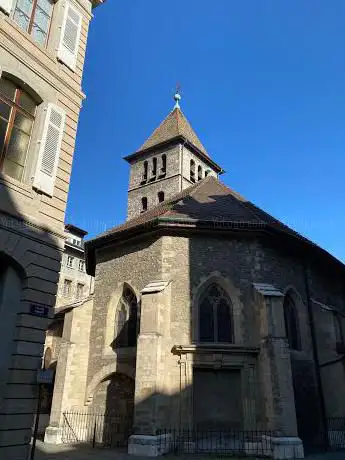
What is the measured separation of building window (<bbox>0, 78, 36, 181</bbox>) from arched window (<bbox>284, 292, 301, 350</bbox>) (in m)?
10.6

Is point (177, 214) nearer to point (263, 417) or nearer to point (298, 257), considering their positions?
point (298, 257)

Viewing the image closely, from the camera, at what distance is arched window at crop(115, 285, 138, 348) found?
13984mm

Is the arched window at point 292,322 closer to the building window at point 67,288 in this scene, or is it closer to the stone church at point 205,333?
the stone church at point 205,333

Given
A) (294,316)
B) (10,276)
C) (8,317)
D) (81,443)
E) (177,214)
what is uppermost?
(177,214)

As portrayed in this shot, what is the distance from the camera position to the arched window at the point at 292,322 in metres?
14.2

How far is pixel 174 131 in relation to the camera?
30.4 metres

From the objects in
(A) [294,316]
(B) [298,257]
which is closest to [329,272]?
(B) [298,257]

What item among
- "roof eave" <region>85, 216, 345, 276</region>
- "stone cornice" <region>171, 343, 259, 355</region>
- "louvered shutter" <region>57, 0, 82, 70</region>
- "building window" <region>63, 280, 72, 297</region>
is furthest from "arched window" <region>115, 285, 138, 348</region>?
"building window" <region>63, 280, 72, 297</region>

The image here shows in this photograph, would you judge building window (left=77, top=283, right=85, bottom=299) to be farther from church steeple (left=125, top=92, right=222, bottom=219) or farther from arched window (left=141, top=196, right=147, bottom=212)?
arched window (left=141, top=196, right=147, bottom=212)

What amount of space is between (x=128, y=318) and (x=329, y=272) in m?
9.43

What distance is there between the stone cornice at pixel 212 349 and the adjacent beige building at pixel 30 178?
562 centimetres

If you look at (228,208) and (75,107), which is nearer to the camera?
(75,107)

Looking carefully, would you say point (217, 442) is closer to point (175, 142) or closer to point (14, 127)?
point (14, 127)

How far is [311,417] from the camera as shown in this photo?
13.2m
